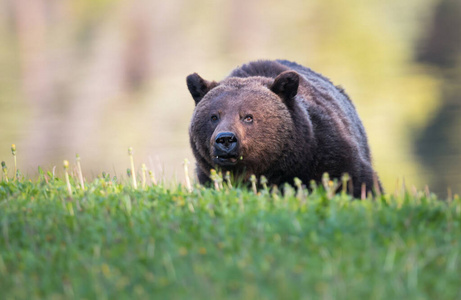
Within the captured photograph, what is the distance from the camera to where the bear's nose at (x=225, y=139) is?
645 cm

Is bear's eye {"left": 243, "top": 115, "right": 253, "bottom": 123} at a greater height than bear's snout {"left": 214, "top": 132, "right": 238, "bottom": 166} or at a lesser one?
greater

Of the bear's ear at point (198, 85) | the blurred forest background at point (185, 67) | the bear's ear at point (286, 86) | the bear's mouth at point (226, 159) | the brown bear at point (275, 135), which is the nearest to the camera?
the bear's mouth at point (226, 159)

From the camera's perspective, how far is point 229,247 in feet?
12.4

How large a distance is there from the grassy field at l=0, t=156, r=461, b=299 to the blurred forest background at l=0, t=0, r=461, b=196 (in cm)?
1203

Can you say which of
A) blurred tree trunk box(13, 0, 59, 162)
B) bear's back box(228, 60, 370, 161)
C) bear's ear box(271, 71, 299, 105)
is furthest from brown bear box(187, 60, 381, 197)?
blurred tree trunk box(13, 0, 59, 162)

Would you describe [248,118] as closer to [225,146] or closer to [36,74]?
[225,146]

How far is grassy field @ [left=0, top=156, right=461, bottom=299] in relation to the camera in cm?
334

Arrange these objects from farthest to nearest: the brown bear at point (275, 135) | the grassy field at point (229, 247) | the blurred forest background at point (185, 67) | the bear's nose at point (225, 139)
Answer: the blurred forest background at point (185, 67), the brown bear at point (275, 135), the bear's nose at point (225, 139), the grassy field at point (229, 247)

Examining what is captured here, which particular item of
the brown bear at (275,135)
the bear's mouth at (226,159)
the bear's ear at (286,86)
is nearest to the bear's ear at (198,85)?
the brown bear at (275,135)

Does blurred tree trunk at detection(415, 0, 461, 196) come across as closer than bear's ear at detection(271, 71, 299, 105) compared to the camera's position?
No

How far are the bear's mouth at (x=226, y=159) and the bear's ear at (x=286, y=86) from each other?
→ 94 cm

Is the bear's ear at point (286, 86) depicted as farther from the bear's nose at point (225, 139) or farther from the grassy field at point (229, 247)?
the grassy field at point (229, 247)

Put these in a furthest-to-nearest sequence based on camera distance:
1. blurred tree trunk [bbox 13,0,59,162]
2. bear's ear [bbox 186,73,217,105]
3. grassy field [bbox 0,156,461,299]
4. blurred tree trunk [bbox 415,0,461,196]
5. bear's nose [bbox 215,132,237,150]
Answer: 1. blurred tree trunk [bbox 13,0,59,162]
2. blurred tree trunk [bbox 415,0,461,196]
3. bear's ear [bbox 186,73,217,105]
4. bear's nose [bbox 215,132,237,150]
5. grassy field [bbox 0,156,461,299]

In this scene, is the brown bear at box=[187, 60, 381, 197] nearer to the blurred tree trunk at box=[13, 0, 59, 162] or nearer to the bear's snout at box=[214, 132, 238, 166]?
the bear's snout at box=[214, 132, 238, 166]
